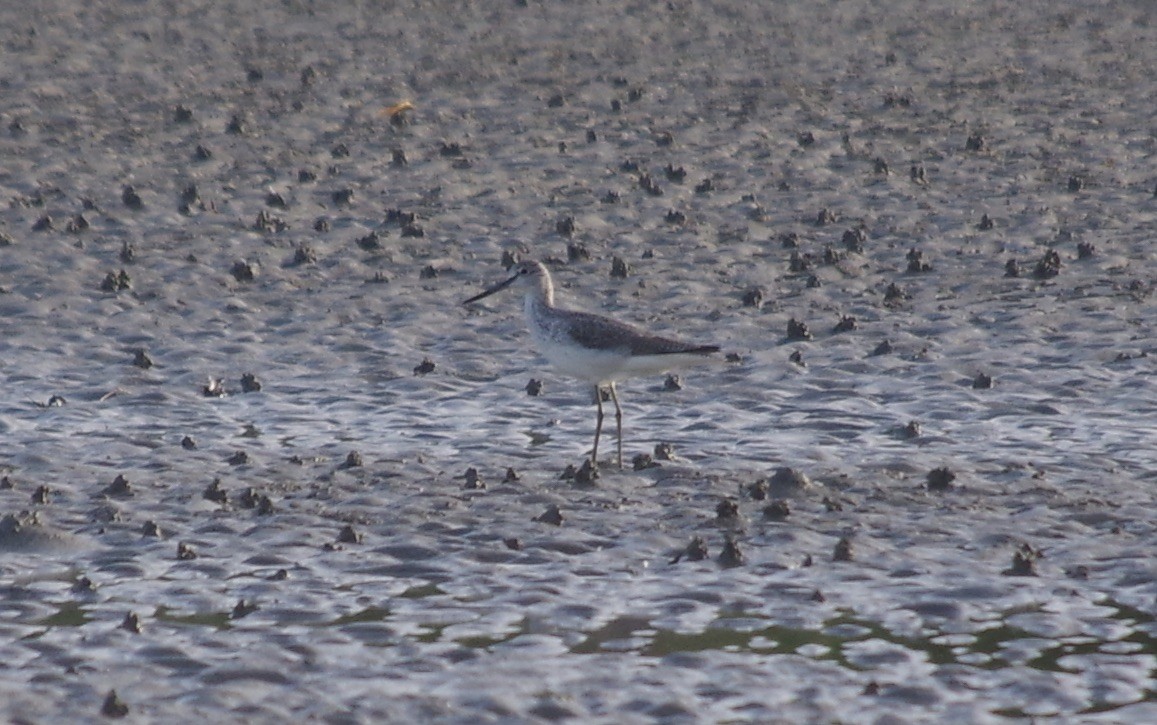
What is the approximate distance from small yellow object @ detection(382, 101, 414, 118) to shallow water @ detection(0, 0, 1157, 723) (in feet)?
1.32

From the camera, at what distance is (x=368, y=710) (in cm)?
904

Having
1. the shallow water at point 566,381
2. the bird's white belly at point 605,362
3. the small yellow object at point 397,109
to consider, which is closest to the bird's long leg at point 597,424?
the bird's white belly at point 605,362

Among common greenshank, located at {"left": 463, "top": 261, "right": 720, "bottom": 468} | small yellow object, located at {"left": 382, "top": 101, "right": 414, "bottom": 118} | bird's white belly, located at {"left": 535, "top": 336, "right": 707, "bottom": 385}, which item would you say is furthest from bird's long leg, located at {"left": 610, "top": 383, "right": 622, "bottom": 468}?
small yellow object, located at {"left": 382, "top": 101, "right": 414, "bottom": 118}

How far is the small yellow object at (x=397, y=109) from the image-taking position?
2394 cm

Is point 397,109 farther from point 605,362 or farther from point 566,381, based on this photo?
point 605,362

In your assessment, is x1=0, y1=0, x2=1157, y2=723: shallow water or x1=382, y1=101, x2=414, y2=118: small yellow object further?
x1=382, y1=101, x2=414, y2=118: small yellow object

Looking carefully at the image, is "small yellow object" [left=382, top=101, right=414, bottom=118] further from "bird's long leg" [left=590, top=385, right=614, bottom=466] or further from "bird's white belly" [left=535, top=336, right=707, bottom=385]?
"bird's white belly" [left=535, top=336, right=707, bottom=385]

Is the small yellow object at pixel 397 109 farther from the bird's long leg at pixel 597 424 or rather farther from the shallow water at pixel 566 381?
the bird's long leg at pixel 597 424

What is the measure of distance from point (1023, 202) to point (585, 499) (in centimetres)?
959

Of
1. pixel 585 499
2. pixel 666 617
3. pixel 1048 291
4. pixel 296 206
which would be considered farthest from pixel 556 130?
pixel 666 617

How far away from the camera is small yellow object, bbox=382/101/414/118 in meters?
23.9

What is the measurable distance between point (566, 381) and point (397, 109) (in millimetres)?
9036

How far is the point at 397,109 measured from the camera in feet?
78.6

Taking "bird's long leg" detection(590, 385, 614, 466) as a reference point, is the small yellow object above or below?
above
